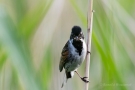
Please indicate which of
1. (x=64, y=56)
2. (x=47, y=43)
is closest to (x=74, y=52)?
(x=64, y=56)

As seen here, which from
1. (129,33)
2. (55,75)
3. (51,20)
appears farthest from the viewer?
(55,75)

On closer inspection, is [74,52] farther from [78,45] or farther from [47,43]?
[47,43]

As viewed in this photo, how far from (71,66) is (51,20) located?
296 millimetres

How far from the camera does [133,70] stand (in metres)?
1.16

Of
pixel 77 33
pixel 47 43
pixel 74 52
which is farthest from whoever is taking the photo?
pixel 74 52

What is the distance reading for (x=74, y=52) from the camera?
1241mm

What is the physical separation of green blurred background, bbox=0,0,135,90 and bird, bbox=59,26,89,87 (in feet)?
0.17

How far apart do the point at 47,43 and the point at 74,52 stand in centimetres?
29

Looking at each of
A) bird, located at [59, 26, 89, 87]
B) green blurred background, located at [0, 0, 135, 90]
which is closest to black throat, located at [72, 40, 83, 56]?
bird, located at [59, 26, 89, 87]

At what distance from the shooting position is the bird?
3.59 feet

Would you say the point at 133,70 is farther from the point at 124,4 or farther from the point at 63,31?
the point at 63,31

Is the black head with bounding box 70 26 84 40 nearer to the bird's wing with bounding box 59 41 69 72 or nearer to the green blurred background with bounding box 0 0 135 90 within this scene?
the green blurred background with bounding box 0 0 135 90

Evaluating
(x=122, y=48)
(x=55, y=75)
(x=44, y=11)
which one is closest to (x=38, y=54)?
(x=55, y=75)

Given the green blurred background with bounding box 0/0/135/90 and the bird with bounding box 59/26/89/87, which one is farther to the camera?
the bird with bounding box 59/26/89/87
